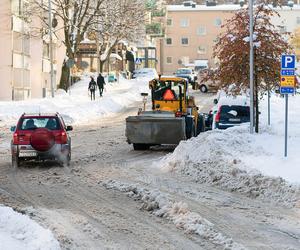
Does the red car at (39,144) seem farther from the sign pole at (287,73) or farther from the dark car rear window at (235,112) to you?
the dark car rear window at (235,112)

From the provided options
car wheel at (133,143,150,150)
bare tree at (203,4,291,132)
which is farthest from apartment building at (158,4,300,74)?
car wheel at (133,143,150,150)

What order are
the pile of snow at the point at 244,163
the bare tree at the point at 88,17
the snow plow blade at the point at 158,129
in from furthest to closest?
1. the bare tree at the point at 88,17
2. the snow plow blade at the point at 158,129
3. the pile of snow at the point at 244,163

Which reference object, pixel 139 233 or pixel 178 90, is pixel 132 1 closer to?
pixel 178 90

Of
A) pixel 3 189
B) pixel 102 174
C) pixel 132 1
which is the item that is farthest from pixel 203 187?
pixel 132 1

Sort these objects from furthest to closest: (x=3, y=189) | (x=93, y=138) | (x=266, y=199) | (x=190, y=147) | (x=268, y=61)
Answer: (x=93, y=138) → (x=268, y=61) → (x=190, y=147) → (x=3, y=189) → (x=266, y=199)

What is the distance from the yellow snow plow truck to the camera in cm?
2070

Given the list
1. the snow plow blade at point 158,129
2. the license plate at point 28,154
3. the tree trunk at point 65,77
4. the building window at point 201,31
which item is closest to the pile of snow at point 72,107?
the tree trunk at point 65,77

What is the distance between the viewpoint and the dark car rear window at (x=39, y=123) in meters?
17.5

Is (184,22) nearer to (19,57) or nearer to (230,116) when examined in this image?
(19,57)

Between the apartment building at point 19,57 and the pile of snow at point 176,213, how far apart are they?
29879 mm

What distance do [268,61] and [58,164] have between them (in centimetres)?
777

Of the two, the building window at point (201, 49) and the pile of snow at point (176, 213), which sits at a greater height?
the building window at point (201, 49)

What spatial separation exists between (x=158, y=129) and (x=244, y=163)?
6091 millimetres

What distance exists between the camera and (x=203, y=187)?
46.2 feet
